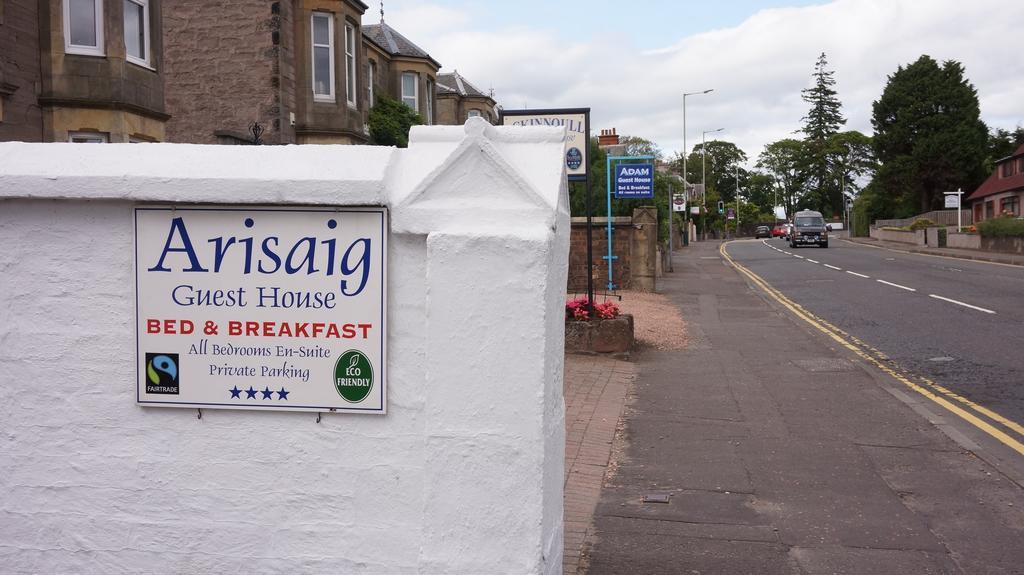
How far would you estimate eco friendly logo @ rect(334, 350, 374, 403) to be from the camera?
374 cm

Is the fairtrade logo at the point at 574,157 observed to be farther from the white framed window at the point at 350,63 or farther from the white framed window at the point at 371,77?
the white framed window at the point at 371,77

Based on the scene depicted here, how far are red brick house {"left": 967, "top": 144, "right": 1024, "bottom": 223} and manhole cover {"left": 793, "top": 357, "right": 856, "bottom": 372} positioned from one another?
4967 centimetres

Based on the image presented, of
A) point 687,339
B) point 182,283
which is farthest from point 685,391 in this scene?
point 182,283

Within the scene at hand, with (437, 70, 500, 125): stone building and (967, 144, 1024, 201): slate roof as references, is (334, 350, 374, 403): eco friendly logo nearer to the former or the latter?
(437, 70, 500, 125): stone building

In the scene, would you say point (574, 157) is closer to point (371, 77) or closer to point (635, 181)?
point (635, 181)

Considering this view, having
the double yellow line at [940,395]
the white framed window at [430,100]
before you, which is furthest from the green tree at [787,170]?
the double yellow line at [940,395]

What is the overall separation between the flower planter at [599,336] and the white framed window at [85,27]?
978cm

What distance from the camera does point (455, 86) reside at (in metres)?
47.2

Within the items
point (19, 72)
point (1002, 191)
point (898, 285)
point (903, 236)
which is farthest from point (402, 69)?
point (1002, 191)

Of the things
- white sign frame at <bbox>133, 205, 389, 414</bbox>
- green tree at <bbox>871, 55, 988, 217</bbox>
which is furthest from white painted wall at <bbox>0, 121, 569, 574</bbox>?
green tree at <bbox>871, 55, 988, 217</bbox>

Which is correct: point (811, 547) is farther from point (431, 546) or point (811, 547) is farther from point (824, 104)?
point (824, 104)

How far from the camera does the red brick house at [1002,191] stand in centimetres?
5694

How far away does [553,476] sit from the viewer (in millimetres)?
3797

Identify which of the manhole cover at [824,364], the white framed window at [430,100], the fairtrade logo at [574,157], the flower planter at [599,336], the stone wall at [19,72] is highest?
the white framed window at [430,100]
